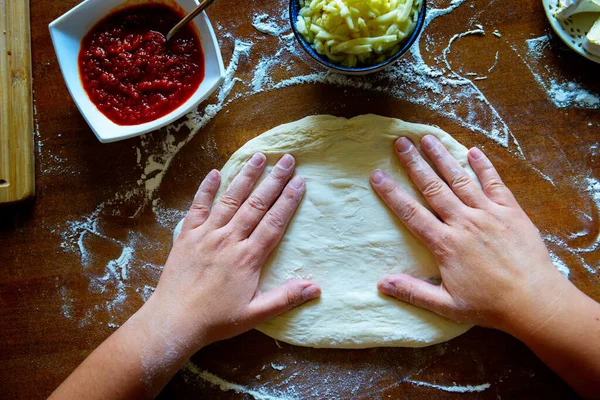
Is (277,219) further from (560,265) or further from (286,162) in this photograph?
(560,265)

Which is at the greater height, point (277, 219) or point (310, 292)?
point (277, 219)

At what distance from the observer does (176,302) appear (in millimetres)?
1435

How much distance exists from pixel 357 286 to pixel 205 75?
2.77 ft

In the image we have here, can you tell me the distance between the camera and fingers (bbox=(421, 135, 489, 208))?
1.44m

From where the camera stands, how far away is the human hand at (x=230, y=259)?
142cm

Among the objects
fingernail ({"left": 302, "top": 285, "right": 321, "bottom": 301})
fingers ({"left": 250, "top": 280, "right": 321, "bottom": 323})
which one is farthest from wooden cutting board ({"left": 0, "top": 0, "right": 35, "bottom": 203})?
fingernail ({"left": 302, "top": 285, "right": 321, "bottom": 301})

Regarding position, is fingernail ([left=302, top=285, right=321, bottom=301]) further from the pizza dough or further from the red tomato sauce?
the red tomato sauce

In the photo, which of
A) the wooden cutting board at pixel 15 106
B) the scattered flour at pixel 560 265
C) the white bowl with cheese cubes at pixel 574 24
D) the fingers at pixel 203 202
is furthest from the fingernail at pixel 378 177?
the wooden cutting board at pixel 15 106

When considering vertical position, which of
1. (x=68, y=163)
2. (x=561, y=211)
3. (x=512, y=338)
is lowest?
(x=512, y=338)

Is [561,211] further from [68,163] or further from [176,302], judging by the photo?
[68,163]

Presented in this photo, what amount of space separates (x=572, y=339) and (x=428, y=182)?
0.61 meters

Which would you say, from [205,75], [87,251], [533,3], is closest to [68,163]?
[87,251]

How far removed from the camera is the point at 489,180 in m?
1.47

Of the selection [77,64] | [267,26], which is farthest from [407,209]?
[77,64]
